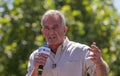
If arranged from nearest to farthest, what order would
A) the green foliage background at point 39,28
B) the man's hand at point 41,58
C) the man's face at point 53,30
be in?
Answer: the man's hand at point 41,58
the man's face at point 53,30
the green foliage background at point 39,28

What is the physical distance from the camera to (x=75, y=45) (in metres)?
5.34

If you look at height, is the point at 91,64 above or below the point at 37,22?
below

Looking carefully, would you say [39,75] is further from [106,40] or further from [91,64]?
[106,40]

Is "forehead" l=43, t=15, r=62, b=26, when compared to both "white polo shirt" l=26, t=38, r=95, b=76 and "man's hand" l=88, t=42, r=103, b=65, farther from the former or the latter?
"man's hand" l=88, t=42, r=103, b=65

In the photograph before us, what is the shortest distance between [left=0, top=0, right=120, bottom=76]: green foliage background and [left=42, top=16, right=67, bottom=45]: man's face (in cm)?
819

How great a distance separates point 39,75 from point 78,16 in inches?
405

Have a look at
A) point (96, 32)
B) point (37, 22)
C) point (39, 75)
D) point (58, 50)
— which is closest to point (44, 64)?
point (39, 75)

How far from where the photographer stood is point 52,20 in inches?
205

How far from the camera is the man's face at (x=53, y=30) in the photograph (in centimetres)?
511

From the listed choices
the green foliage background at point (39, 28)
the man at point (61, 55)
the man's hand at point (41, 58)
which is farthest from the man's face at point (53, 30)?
the green foliage background at point (39, 28)

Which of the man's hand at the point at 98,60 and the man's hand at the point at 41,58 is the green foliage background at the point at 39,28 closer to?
the man's hand at the point at 98,60

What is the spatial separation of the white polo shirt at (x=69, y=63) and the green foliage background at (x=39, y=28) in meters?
8.09

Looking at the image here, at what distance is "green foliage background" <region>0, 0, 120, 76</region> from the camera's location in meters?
14.1

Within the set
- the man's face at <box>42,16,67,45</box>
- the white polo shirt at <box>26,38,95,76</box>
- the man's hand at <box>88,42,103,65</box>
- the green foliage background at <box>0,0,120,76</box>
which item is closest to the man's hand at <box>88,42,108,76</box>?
the man's hand at <box>88,42,103,65</box>
